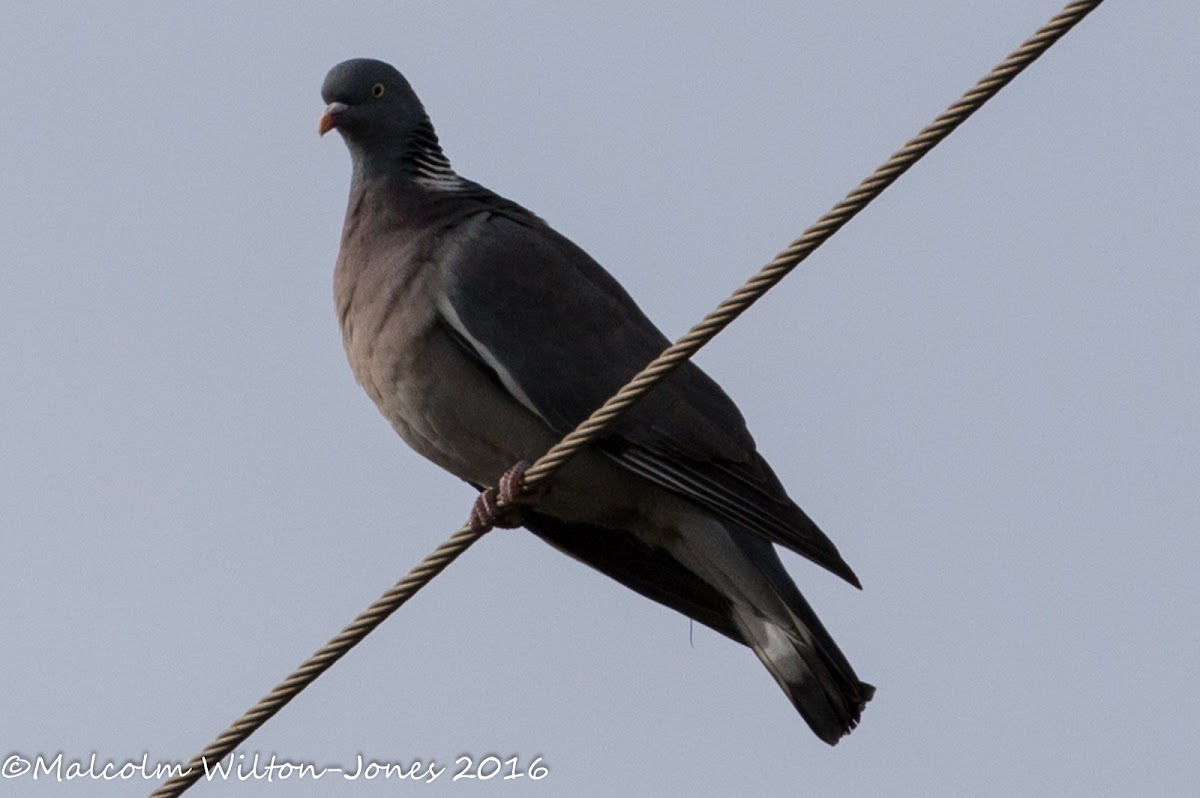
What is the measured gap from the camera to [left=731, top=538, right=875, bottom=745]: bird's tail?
5.66m

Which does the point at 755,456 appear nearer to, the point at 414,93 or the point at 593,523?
the point at 593,523

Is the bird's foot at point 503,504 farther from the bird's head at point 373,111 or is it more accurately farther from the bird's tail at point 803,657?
the bird's head at point 373,111

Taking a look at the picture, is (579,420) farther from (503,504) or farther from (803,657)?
(803,657)

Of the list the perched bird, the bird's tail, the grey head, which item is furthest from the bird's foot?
the grey head

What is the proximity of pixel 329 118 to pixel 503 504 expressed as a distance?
172cm

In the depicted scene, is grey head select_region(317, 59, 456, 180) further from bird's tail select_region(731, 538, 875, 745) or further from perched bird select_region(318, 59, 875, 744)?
bird's tail select_region(731, 538, 875, 745)

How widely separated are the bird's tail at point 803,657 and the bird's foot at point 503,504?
2.36 feet

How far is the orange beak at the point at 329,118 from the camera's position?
6.46 meters

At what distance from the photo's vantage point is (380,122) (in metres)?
6.49

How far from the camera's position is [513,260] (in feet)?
19.6

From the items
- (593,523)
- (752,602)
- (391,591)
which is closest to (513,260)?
(593,523)

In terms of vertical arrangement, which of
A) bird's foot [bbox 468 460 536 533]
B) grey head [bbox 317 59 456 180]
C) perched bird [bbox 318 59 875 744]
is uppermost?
grey head [bbox 317 59 456 180]

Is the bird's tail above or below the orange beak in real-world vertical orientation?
below

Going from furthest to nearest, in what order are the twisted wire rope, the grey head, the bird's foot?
the grey head
the bird's foot
the twisted wire rope
